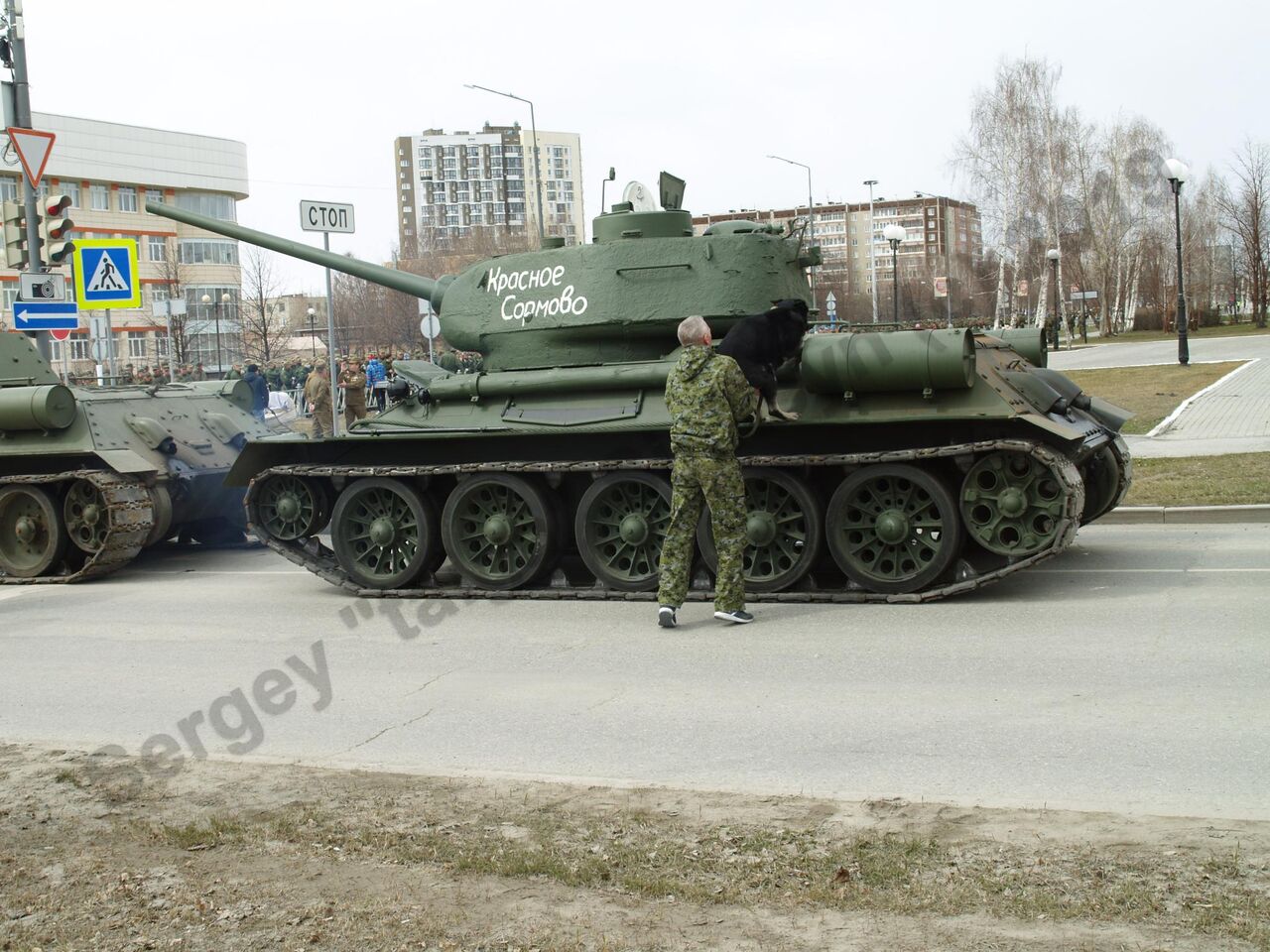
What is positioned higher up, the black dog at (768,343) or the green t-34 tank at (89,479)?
the black dog at (768,343)

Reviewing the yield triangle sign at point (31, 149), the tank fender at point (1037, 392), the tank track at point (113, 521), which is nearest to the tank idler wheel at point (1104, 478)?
the tank fender at point (1037, 392)

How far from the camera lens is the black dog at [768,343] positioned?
31.9ft

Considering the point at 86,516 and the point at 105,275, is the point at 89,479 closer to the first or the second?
the point at 86,516

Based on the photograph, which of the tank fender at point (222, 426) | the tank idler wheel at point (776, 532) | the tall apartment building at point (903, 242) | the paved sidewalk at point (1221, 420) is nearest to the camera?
the tank idler wheel at point (776, 532)

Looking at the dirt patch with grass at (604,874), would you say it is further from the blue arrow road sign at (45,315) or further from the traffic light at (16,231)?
the traffic light at (16,231)

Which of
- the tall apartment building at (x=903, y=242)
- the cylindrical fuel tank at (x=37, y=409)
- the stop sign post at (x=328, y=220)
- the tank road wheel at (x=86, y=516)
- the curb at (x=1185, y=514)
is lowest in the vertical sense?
the curb at (x=1185, y=514)

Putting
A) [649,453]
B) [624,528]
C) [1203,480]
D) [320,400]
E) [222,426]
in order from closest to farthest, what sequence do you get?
[624,528]
[649,453]
[1203,480]
[222,426]
[320,400]

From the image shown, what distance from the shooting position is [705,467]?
930 cm

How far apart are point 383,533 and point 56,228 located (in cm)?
886

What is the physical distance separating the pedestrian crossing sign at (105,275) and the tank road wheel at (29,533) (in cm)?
464

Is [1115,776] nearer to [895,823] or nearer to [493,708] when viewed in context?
[895,823]

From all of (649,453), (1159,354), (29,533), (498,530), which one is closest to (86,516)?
(29,533)

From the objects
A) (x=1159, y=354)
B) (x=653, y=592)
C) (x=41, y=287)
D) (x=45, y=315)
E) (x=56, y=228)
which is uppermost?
(x=56, y=228)

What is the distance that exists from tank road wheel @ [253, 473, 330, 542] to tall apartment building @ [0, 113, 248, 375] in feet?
176
